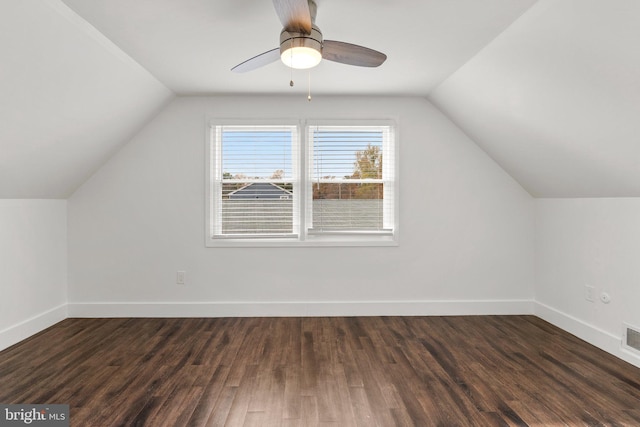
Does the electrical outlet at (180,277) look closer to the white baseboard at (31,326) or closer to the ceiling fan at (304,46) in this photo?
the white baseboard at (31,326)

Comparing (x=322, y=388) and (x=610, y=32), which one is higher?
(x=610, y=32)

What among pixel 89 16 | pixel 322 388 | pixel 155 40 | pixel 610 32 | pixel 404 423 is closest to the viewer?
pixel 610 32

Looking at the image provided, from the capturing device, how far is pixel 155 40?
8.86 feet

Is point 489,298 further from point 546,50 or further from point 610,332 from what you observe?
point 546,50

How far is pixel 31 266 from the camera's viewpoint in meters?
3.51

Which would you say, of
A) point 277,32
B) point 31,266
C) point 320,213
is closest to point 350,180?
point 320,213

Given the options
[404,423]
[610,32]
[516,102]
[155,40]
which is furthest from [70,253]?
[610,32]

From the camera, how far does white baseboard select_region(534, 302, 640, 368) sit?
298cm

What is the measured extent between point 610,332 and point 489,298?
1.14 meters

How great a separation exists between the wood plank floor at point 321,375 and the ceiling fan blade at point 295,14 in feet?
7.02

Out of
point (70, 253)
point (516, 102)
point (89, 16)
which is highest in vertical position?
point (89, 16)

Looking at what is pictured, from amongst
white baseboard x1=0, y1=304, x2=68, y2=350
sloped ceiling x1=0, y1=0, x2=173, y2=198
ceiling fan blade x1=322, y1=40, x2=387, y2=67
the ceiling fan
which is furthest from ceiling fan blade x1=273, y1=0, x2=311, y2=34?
white baseboard x1=0, y1=304, x2=68, y2=350

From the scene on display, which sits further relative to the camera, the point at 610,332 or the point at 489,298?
the point at 489,298

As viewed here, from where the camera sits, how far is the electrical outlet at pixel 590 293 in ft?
11.0
